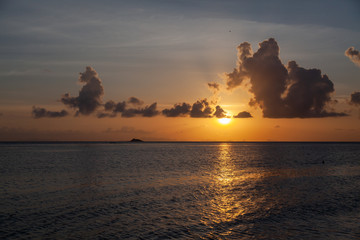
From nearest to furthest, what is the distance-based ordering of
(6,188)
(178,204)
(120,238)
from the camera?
(120,238)
(178,204)
(6,188)

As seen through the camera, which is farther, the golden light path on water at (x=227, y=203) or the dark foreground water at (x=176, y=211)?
the golden light path on water at (x=227, y=203)

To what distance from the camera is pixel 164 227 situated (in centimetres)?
2519

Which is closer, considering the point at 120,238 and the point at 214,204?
the point at 120,238

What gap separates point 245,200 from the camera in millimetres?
36719

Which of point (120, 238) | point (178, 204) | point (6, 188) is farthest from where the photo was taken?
point (6, 188)

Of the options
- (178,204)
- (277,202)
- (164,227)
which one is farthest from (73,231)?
(277,202)

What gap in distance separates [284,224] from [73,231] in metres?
18.1

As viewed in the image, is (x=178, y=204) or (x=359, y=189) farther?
(x=359, y=189)

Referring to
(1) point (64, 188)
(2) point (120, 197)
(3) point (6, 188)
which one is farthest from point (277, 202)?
(3) point (6, 188)

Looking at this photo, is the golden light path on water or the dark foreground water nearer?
the dark foreground water

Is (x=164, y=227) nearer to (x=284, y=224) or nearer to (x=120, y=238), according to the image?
(x=120, y=238)

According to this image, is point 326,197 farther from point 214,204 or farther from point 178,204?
point 178,204

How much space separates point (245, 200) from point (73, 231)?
21.0 metres

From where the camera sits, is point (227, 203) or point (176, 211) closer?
point (176, 211)
